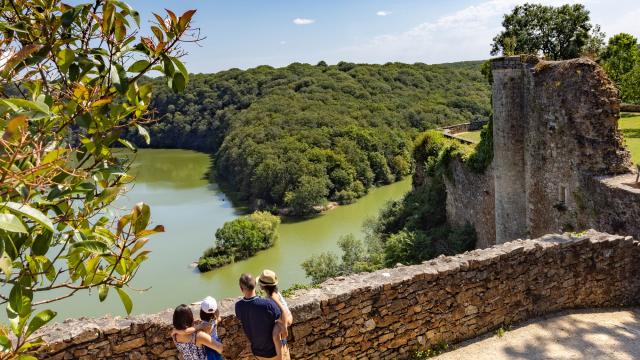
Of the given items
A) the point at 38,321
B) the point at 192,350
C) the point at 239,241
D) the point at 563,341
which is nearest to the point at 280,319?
the point at 192,350

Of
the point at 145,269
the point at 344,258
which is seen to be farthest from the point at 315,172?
the point at 344,258

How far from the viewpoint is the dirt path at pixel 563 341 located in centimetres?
507

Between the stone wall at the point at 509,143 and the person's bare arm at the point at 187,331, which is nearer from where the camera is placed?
the person's bare arm at the point at 187,331

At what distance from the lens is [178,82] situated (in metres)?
2.45

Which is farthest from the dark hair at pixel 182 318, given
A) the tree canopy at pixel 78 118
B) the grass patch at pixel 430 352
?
the grass patch at pixel 430 352

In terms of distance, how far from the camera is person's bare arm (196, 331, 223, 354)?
141 inches

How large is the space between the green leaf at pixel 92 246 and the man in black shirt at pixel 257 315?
1748mm

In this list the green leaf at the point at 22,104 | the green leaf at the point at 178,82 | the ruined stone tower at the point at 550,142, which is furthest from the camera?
the ruined stone tower at the point at 550,142

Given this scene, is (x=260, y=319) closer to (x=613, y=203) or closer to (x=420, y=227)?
(x=613, y=203)

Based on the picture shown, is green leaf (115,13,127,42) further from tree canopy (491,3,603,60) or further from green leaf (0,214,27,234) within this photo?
tree canopy (491,3,603,60)

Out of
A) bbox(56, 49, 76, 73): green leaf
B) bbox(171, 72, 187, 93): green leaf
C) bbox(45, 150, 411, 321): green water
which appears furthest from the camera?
A: bbox(45, 150, 411, 321): green water

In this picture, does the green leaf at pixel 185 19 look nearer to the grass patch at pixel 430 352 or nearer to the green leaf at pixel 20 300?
the green leaf at pixel 20 300

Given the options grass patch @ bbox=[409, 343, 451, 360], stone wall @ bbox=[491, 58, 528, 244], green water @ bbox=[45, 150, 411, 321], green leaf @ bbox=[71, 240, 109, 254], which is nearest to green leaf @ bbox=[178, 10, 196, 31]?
green leaf @ bbox=[71, 240, 109, 254]

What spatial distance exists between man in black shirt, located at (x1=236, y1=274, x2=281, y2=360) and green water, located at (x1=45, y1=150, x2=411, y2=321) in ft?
25.5
